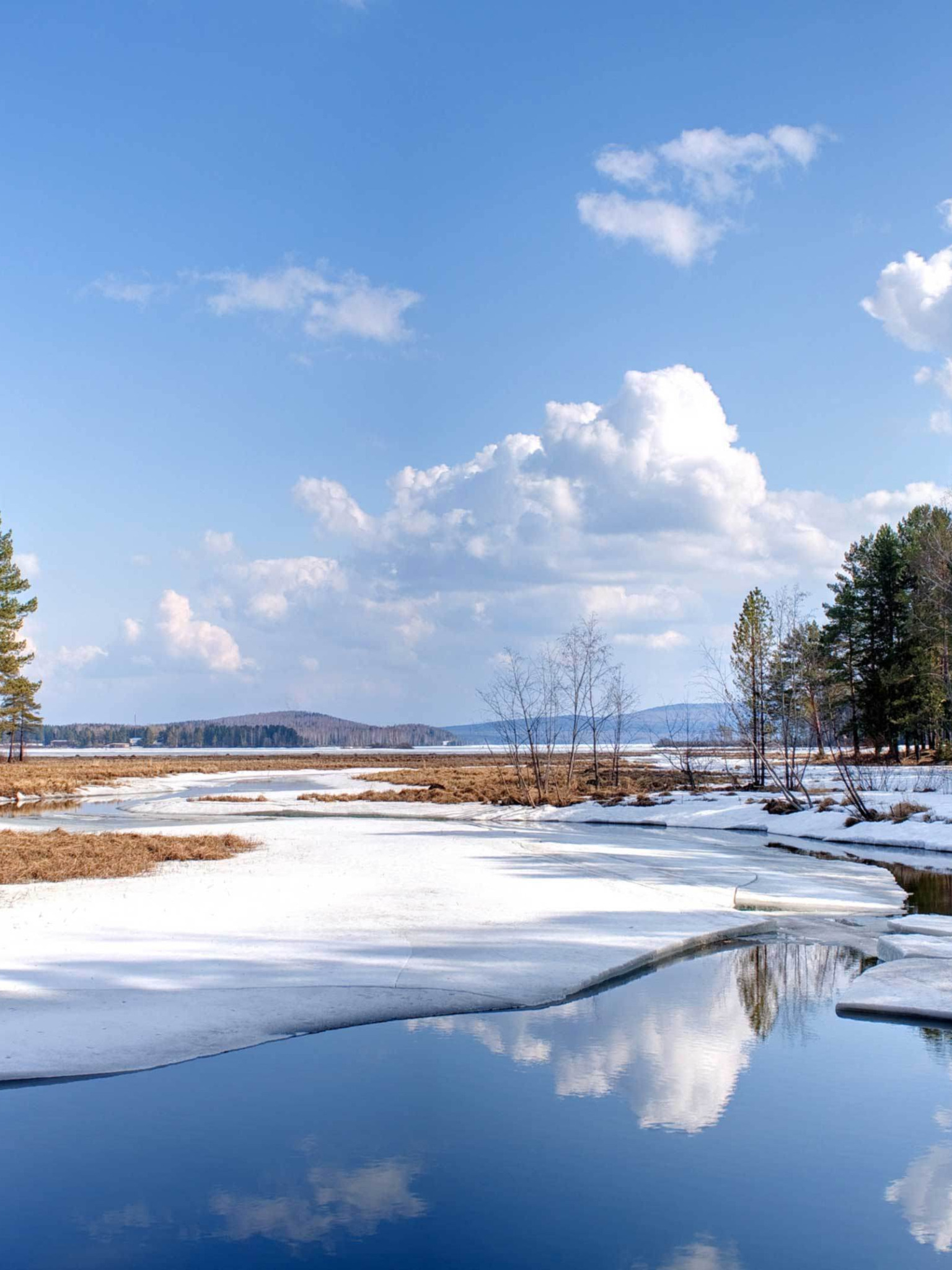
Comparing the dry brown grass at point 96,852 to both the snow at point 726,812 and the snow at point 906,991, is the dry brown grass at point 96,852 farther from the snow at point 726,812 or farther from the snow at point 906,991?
the snow at point 906,991

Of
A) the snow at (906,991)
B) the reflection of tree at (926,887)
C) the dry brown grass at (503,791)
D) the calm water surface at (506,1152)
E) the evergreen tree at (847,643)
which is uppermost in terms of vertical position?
the evergreen tree at (847,643)

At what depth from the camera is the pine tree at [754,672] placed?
3644 centimetres

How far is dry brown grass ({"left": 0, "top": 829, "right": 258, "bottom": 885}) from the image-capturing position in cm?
1652

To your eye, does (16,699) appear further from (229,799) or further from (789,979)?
(789,979)

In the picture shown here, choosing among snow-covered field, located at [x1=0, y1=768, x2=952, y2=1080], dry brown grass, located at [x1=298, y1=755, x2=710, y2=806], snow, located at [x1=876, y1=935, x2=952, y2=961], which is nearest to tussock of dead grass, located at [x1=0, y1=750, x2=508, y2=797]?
dry brown grass, located at [x1=298, y1=755, x2=710, y2=806]

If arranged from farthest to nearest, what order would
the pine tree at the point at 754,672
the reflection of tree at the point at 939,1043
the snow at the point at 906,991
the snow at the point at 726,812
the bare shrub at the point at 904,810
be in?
1. the pine tree at the point at 754,672
2. the bare shrub at the point at 904,810
3. the snow at the point at 726,812
4. the snow at the point at 906,991
5. the reflection of tree at the point at 939,1043

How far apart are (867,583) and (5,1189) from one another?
164ft

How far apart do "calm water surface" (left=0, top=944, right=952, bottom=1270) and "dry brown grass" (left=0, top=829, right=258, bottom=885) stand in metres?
9.68

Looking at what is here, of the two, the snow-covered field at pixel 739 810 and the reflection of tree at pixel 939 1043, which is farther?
the snow-covered field at pixel 739 810

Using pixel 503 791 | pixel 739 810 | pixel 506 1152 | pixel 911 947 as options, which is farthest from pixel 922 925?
pixel 503 791

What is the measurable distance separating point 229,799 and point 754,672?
74.3 ft

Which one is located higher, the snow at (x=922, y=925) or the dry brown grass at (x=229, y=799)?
the snow at (x=922, y=925)

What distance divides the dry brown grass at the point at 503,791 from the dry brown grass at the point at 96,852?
16035 millimetres

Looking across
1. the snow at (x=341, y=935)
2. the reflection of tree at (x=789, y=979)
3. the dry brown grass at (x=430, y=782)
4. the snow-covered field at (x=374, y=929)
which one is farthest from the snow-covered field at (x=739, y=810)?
the reflection of tree at (x=789, y=979)
